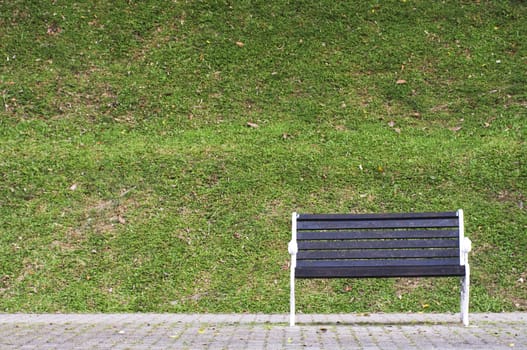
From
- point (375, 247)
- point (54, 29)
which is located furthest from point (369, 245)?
point (54, 29)

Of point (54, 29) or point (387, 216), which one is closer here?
point (387, 216)

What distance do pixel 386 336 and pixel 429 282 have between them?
2.95 m

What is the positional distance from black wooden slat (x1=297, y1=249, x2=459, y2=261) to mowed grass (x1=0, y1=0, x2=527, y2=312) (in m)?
1.79

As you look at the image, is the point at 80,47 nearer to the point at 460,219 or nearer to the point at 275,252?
the point at 275,252

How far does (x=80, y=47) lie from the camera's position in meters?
14.9

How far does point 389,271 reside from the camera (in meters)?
6.19

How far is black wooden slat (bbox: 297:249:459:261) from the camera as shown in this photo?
20.9 ft

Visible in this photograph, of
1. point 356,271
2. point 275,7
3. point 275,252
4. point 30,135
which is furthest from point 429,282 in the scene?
point 275,7

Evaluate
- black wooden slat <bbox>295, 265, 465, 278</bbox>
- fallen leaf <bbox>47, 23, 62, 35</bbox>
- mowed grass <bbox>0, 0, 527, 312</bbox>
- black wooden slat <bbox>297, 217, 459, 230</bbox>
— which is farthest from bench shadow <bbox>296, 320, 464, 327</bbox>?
fallen leaf <bbox>47, 23, 62, 35</bbox>

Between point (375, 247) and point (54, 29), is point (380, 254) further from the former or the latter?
point (54, 29)

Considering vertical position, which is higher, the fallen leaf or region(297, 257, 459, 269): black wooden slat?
the fallen leaf

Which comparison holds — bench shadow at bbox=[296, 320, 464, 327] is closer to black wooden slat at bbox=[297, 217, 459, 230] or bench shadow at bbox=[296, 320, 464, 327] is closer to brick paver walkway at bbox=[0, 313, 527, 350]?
brick paver walkway at bbox=[0, 313, 527, 350]

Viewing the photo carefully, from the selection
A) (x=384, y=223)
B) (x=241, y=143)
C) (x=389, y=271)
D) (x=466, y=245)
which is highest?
(x=241, y=143)

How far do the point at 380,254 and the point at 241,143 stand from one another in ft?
18.6
